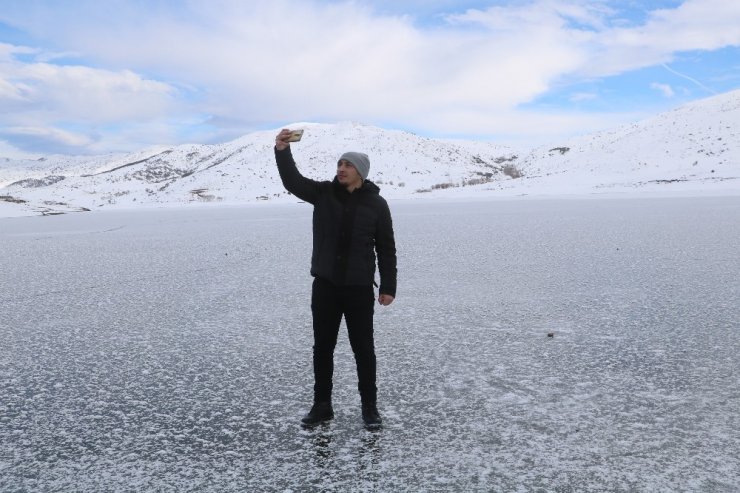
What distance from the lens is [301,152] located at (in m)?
99.7

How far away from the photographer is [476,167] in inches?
3794

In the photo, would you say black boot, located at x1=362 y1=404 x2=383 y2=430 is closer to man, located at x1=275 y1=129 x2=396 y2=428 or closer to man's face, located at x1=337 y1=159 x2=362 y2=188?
man, located at x1=275 y1=129 x2=396 y2=428

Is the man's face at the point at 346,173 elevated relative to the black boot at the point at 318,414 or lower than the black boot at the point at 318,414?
elevated

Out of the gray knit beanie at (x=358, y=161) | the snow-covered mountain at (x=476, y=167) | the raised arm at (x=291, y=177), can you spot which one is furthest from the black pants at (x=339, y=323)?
the snow-covered mountain at (x=476, y=167)

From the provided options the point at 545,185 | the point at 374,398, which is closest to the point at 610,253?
the point at 374,398

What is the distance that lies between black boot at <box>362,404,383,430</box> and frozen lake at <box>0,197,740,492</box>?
0.29ft

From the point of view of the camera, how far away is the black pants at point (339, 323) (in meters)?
4.27

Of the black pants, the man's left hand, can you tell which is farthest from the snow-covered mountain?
the man's left hand

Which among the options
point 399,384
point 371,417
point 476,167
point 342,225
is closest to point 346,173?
point 342,225

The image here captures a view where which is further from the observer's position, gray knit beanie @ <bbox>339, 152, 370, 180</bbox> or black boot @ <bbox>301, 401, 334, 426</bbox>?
black boot @ <bbox>301, 401, 334, 426</bbox>

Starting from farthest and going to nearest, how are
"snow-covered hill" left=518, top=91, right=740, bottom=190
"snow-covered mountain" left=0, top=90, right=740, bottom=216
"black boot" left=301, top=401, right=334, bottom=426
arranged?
"snow-covered hill" left=518, top=91, right=740, bottom=190 → "snow-covered mountain" left=0, top=90, right=740, bottom=216 → "black boot" left=301, top=401, right=334, bottom=426

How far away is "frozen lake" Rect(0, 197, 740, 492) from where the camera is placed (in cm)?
356

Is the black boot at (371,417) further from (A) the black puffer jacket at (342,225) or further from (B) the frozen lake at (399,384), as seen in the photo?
(A) the black puffer jacket at (342,225)

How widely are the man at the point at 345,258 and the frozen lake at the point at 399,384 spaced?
312 mm
